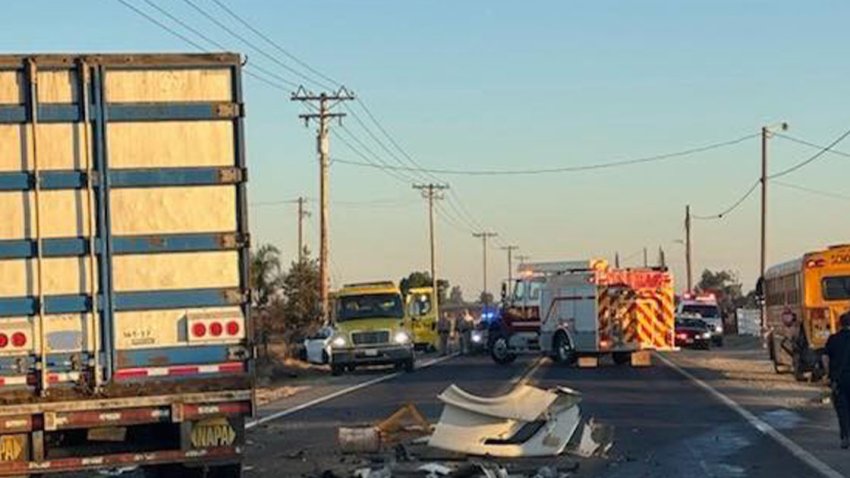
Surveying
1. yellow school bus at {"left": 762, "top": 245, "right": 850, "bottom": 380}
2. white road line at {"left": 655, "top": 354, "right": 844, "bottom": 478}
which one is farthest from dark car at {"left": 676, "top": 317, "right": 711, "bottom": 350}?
white road line at {"left": 655, "top": 354, "right": 844, "bottom": 478}

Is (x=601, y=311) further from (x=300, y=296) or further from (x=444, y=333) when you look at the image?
(x=300, y=296)

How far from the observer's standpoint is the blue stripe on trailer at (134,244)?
1211cm

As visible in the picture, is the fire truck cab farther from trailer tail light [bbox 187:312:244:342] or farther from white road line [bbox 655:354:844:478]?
Result: trailer tail light [bbox 187:312:244:342]

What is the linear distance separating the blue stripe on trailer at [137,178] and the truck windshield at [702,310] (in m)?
56.8

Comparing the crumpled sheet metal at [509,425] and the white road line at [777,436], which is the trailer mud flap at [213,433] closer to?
the crumpled sheet metal at [509,425]

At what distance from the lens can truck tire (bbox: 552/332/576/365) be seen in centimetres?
4269

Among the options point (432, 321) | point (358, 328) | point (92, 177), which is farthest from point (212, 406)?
point (432, 321)

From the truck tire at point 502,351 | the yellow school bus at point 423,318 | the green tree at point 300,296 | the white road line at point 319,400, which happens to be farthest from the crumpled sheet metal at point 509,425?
the green tree at point 300,296

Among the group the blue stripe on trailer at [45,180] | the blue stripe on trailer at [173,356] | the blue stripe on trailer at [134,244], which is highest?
the blue stripe on trailer at [45,180]

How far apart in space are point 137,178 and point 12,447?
2489 mm

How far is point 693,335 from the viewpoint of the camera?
63.3m

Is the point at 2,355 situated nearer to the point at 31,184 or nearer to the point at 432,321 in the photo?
the point at 31,184

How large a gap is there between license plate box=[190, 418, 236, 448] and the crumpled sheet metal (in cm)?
436

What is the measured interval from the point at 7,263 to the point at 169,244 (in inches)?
53.7
